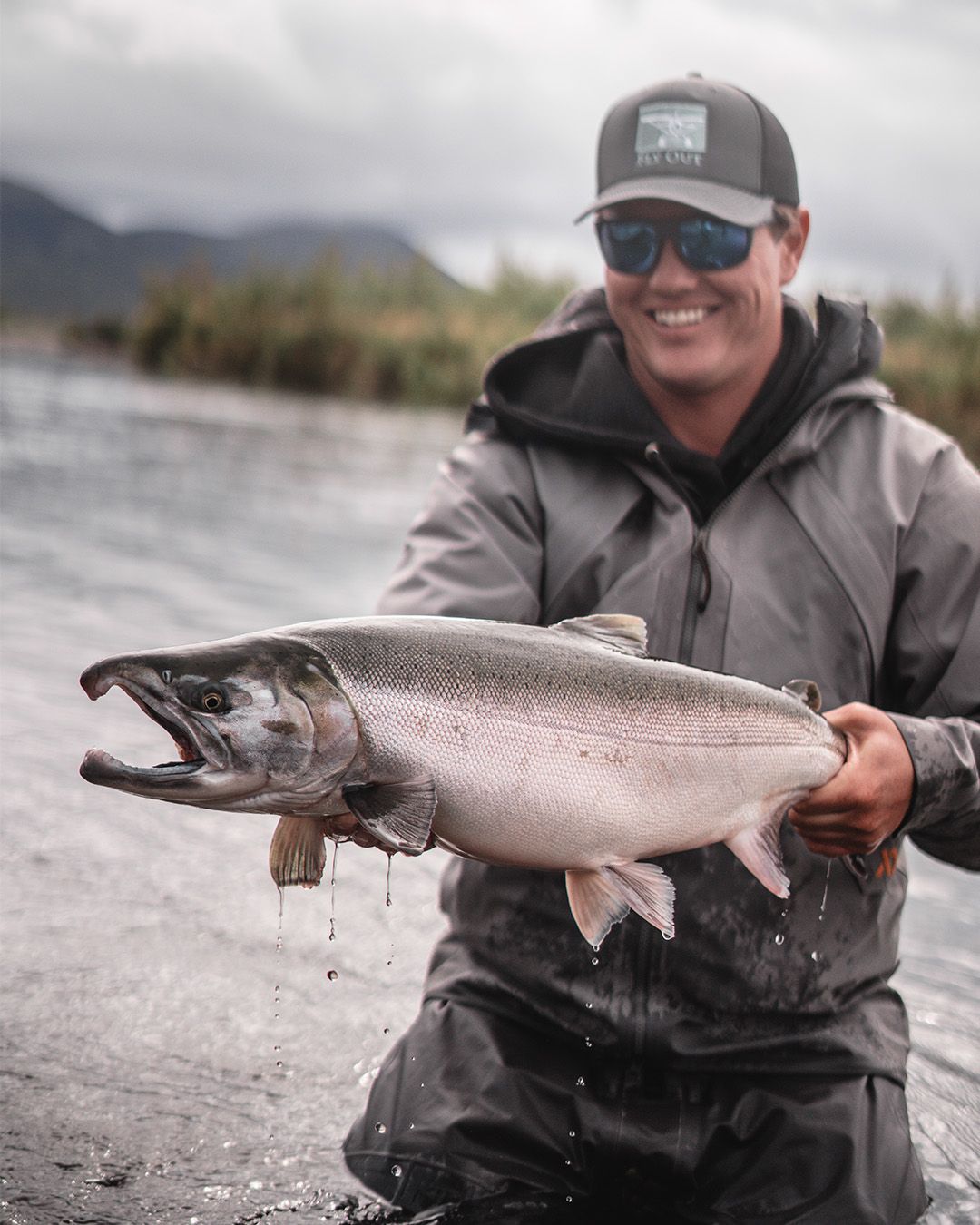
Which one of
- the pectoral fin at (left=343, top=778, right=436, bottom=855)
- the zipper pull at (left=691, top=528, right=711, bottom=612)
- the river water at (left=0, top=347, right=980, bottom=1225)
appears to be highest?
the zipper pull at (left=691, top=528, right=711, bottom=612)

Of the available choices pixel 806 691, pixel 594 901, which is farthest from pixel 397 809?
pixel 806 691

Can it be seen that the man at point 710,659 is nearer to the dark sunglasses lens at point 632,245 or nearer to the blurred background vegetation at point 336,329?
the dark sunglasses lens at point 632,245

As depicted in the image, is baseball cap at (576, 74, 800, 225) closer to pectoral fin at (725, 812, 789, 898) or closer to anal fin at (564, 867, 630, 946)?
pectoral fin at (725, 812, 789, 898)

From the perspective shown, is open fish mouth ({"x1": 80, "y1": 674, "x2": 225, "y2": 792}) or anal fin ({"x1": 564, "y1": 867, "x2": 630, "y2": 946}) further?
anal fin ({"x1": 564, "y1": 867, "x2": 630, "y2": 946})

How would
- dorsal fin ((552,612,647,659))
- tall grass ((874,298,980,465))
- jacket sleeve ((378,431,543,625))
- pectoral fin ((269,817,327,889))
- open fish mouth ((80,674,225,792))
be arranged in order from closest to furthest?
open fish mouth ((80,674,225,792)) < pectoral fin ((269,817,327,889)) < dorsal fin ((552,612,647,659)) < jacket sleeve ((378,431,543,625)) < tall grass ((874,298,980,465))

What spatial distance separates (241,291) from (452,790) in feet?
98.2

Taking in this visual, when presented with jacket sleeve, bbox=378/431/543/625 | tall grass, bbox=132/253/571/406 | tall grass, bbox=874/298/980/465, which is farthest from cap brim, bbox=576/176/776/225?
tall grass, bbox=132/253/571/406

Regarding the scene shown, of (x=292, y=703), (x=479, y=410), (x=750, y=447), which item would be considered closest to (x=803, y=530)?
(x=750, y=447)

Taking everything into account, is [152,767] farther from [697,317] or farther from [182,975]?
[182,975]

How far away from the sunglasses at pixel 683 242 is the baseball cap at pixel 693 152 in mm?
39

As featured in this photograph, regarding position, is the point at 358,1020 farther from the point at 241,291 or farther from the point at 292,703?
the point at 241,291

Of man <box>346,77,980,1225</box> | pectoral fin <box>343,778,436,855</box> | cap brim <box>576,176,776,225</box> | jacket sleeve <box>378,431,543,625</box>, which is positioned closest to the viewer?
pectoral fin <box>343,778,436,855</box>

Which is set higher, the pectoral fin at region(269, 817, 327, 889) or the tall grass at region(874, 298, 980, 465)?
the tall grass at region(874, 298, 980, 465)

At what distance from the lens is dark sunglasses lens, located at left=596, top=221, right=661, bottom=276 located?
336 cm
